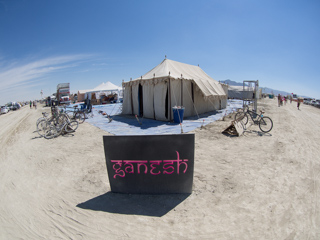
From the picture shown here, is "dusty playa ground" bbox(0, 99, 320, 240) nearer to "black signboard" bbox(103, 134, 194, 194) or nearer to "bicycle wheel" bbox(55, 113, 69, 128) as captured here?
"black signboard" bbox(103, 134, 194, 194)

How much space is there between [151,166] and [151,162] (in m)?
0.08

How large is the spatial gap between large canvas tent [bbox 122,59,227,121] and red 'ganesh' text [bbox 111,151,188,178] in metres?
7.04

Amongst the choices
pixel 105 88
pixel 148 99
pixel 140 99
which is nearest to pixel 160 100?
pixel 148 99

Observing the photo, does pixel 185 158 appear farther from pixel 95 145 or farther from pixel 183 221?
pixel 95 145

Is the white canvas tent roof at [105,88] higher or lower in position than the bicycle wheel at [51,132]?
higher

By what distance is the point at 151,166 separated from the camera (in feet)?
9.54

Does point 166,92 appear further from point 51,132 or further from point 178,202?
point 178,202

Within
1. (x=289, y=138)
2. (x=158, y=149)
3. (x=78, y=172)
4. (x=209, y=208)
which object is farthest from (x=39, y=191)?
(x=289, y=138)

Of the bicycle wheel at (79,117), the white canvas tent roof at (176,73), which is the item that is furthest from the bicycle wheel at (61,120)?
the white canvas tent roof at (176,73)

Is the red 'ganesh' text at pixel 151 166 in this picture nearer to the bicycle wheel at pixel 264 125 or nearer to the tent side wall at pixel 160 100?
the bicycle wheel at pixel 264 125

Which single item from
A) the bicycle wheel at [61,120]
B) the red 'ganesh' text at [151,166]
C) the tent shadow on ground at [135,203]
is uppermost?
the bicycle wheel at [61,120]

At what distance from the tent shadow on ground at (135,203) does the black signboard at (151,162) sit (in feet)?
0.34

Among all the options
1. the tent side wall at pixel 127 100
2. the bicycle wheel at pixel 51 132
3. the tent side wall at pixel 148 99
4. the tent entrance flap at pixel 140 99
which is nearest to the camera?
the bicycle wheel at pixel 51 132

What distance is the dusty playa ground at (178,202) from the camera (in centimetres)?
223
